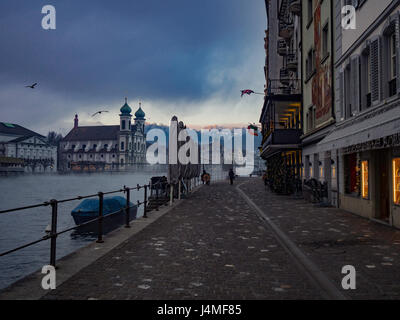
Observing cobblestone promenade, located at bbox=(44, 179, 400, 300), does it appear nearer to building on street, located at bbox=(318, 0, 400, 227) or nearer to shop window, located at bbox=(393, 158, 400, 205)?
shop window, located at bbox=(393, 158, 400, 205)

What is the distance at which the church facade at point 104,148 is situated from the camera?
185250 mm

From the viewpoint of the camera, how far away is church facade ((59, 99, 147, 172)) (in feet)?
608

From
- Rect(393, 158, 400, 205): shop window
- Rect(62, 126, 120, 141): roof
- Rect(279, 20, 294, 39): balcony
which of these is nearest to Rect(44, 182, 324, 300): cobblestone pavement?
Rect(393, 158, 400, 205): shop window

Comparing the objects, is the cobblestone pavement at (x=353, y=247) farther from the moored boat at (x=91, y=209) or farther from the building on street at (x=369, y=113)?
the moored boat at (x=91, y=209)

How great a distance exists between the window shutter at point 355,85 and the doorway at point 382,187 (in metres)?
2.31

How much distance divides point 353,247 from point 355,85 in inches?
321

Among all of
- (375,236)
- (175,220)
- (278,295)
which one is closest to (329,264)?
(278,295)

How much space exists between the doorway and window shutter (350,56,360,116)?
91.1 inches

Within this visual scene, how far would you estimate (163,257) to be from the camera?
22.2ft

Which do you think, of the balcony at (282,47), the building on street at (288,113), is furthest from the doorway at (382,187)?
the balcony at (282,47)

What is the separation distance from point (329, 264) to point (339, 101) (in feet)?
36.0
